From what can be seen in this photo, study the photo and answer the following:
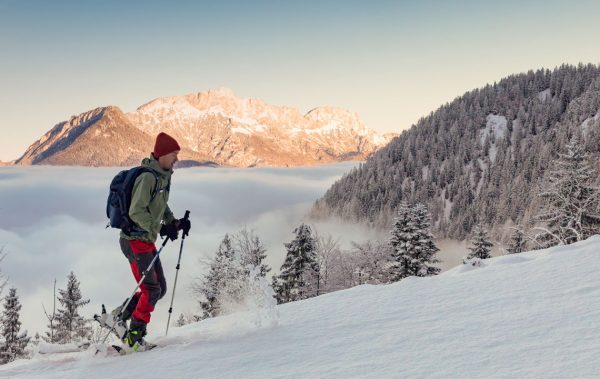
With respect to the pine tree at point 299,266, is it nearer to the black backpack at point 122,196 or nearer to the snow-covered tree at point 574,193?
the snow-covered tree at point 574,193

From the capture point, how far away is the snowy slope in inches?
130

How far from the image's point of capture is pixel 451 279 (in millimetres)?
6375

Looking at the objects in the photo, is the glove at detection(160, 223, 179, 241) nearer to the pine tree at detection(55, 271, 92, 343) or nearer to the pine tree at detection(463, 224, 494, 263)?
the pine tree at detection(463, 224, 494, 263)

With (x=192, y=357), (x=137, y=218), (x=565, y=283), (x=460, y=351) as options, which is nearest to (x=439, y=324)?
(x=460, y=351)

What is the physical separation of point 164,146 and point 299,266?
35.1 metres

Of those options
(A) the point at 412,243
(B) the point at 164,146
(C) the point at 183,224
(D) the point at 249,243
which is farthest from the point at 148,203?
(D) the point at 249,243

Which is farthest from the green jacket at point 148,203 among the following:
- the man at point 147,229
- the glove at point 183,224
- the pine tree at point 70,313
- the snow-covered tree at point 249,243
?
the pine tree at point 70,313

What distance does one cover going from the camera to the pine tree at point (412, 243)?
113ft

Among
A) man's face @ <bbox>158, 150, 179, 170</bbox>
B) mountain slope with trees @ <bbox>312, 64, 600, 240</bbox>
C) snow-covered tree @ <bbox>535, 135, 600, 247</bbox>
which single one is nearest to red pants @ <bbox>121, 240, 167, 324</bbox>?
man's face @ <bbox>158, 150, 179, 170</bbox>

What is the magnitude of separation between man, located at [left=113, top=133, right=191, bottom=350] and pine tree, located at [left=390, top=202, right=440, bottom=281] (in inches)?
1206

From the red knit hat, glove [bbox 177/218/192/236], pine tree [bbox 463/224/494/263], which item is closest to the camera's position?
the red knit hat

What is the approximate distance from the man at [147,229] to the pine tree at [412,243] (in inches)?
1206

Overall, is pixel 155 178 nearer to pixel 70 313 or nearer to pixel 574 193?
pixel 574 193

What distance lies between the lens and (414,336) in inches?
162
